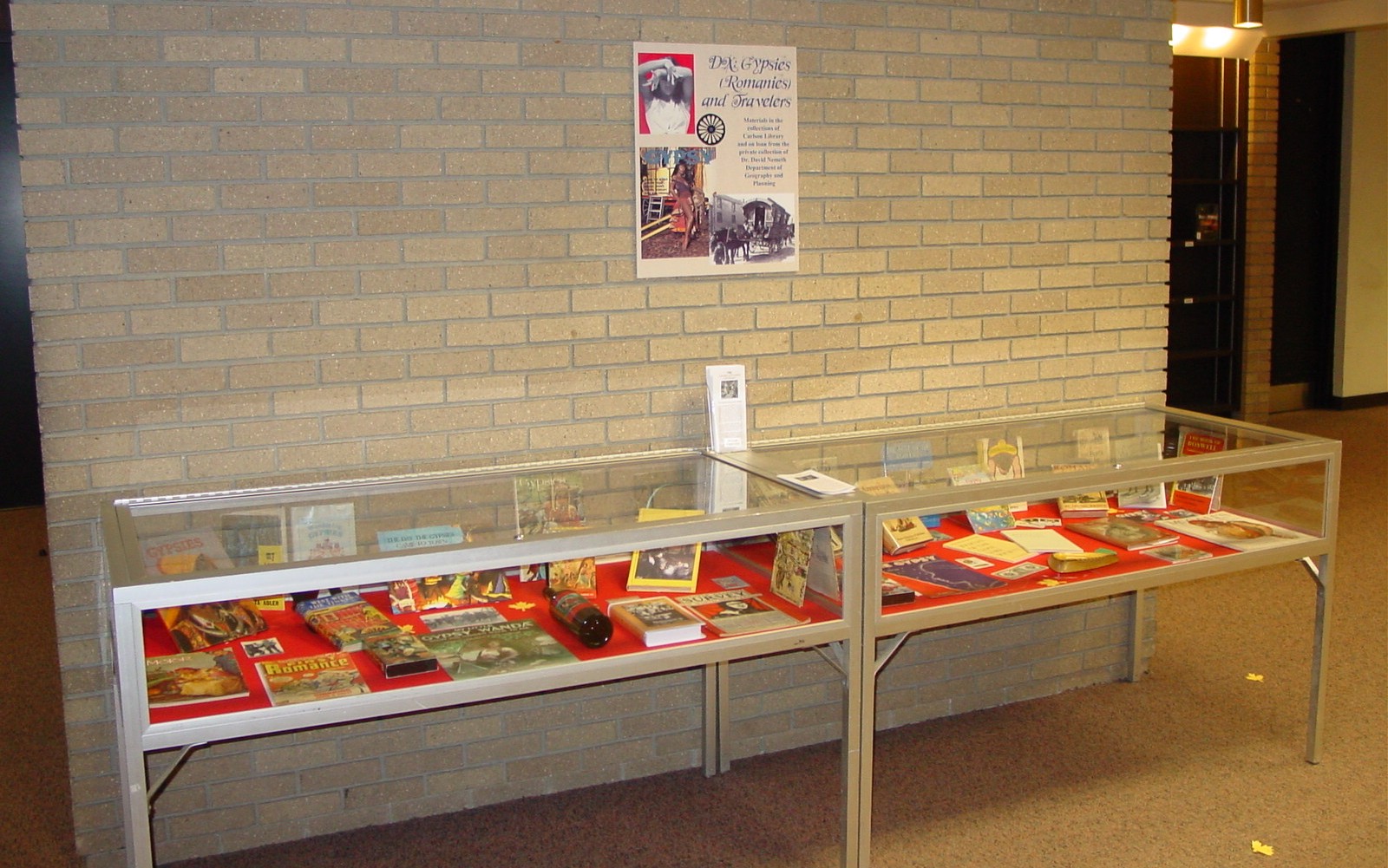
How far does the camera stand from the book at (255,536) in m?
2.36

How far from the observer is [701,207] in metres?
3.27

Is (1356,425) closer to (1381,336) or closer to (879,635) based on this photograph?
(1381,336)

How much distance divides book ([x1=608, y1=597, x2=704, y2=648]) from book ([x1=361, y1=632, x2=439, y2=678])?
0.43 m

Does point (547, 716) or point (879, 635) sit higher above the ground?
point (879, 635)

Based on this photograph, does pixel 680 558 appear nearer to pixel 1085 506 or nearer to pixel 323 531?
pixel 323 531

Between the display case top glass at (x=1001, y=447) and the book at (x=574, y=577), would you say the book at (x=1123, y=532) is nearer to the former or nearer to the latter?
the display case top glass at (x=1001, y=447)

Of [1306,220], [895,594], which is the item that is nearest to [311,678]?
[895,594]

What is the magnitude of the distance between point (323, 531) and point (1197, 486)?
2.42 m

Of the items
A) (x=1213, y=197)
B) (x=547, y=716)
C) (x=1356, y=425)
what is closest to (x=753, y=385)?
(x=547, y=716)

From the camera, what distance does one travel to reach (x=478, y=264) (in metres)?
3.06

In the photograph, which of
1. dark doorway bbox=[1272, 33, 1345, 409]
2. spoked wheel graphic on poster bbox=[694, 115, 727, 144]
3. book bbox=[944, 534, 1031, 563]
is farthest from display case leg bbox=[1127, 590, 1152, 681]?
dark doorway bbox=[1272, 33, 1345, 409]

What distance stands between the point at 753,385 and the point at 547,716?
1.08m

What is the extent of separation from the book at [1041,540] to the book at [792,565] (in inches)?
31.4

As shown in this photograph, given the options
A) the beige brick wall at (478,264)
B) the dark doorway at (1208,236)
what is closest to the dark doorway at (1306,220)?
the dark doorway at (1208,236)
